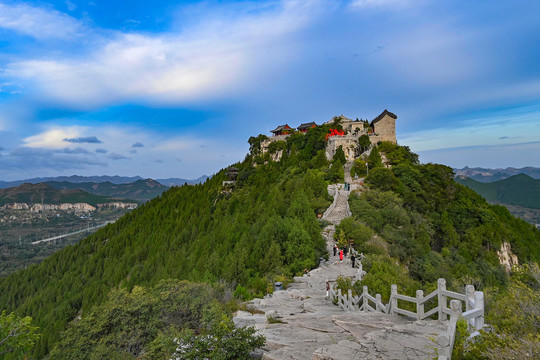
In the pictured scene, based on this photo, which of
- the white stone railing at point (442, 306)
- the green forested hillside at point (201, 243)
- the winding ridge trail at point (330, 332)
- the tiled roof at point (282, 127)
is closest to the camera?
the white stone railing at point (442, 306)

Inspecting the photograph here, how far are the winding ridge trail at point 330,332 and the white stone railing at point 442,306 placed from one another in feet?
0.94

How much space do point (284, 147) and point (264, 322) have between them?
59.5 m

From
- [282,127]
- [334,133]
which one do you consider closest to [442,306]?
[334,133]

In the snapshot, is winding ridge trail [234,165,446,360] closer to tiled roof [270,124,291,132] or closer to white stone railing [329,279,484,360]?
white stone railing [329,279,484,360]

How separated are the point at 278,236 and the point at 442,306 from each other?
1802cm

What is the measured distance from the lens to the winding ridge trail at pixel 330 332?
6605 mm

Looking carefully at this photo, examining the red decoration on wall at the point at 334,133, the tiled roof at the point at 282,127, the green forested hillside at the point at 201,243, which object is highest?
the tiled roof at the point at 282,127

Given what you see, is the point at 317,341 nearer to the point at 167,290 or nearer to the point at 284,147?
the point at 167,290

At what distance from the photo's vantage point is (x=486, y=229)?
4188cm

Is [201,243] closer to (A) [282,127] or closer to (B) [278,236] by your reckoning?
(B) [278,236]

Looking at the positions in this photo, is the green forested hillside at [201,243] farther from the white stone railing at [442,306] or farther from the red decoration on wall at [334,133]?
the white stone railing at [442,306]

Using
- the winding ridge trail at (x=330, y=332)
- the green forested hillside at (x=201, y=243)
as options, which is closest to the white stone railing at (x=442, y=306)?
the winding ridge trail at (x=330, y=332)

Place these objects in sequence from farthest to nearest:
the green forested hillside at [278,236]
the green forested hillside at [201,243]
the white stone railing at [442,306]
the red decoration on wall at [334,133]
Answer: the red decoration on wall at [334,133], the green forested hillside at [201,243], the green forested hillside at [278,236], the white stone railing at [442,306]

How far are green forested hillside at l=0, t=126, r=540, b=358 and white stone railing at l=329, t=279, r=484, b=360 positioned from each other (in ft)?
4.34
